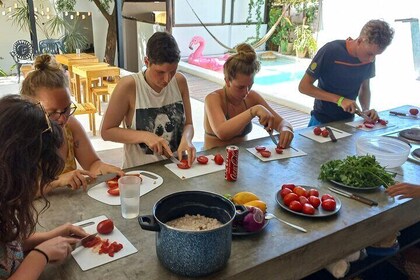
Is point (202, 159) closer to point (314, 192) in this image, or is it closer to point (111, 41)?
point (314, 192)

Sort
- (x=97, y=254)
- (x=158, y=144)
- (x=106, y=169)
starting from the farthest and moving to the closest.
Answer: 1. (x=158, y=144)
2. (x=106, y=169)
3. (x=97, y=254)

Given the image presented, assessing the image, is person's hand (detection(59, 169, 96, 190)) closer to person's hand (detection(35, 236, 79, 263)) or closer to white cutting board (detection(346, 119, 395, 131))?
person's hand (detection(35, 236, 79, 263))

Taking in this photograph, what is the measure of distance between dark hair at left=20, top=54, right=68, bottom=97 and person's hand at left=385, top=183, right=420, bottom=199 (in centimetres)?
136

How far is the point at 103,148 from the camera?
4.14 m

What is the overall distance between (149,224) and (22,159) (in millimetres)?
348

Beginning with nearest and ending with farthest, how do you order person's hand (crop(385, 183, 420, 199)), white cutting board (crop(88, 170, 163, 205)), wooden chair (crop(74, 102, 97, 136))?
white cutting board (crop(88, 170, 163, 205)) → person's hand (crop(385, 183, 420, 199)) → wooden chair (crop(74, 102, 97, 136))

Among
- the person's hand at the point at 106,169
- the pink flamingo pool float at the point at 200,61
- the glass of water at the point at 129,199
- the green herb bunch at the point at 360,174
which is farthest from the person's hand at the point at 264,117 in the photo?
the pink flamingo pool float at the point at 200,61

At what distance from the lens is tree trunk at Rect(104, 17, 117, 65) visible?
7934mm

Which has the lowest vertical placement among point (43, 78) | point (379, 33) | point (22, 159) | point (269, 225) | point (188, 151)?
point (269, 225)

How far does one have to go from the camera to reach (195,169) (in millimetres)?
1730

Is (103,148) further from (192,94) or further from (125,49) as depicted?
(125,49)

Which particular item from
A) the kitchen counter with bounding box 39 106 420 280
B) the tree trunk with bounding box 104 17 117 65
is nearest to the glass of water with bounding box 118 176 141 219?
the kitchen counter with bounding box 39 106 420 280

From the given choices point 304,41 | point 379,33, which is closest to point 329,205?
point 379,33

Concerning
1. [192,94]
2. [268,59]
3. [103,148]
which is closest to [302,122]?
[192,94]
